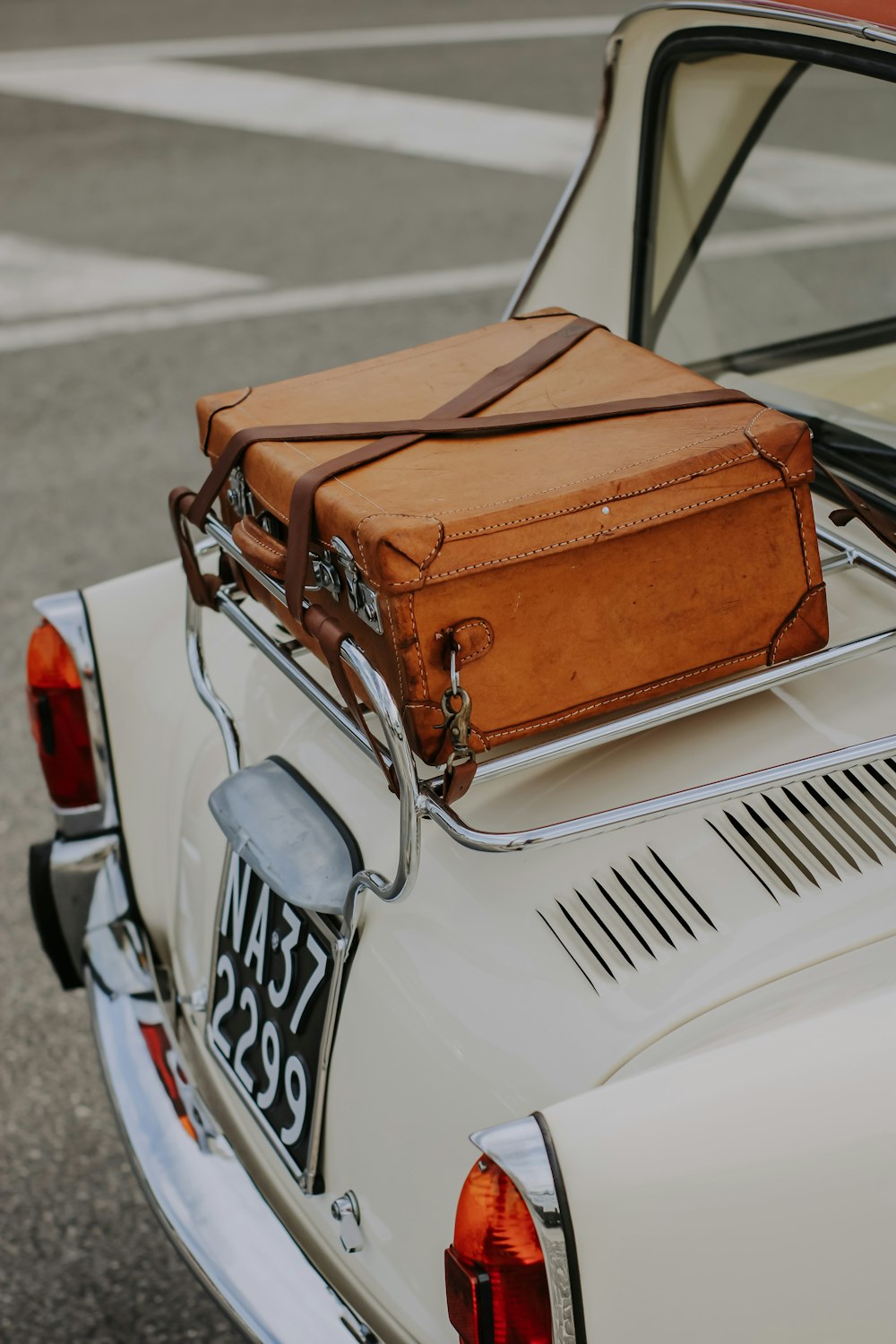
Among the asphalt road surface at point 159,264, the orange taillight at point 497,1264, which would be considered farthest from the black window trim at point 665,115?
the asphalt road surface at point 159,264

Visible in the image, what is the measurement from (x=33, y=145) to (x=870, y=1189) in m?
9.37

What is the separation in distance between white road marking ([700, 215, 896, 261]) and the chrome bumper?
1666 millimetres

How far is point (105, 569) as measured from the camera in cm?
492

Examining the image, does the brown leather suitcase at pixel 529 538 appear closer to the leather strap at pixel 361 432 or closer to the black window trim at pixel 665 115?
the leather strap at pixel 361 432

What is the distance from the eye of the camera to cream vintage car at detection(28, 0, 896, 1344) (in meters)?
1.33

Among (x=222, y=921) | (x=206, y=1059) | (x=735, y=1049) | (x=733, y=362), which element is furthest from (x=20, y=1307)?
(x=733, y=362)

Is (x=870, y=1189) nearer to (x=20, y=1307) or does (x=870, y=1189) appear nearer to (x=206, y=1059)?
(x=206, y=1059)

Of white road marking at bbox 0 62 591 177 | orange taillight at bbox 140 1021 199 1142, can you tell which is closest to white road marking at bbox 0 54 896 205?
white road marking at bbox 0 62 591 177

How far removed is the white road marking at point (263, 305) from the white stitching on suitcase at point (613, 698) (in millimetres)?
5417

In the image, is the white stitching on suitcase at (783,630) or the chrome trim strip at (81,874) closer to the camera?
the white stitching on suitcase at (783,630)

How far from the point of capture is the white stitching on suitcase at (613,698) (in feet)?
5.41

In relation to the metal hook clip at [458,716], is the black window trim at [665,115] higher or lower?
higher

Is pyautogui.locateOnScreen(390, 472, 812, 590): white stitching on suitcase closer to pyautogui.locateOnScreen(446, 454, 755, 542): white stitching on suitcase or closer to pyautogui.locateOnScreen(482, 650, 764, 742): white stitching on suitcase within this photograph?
pyautogui.locateOnScreen(446, 454, 755, 542): white stitching on suitcase

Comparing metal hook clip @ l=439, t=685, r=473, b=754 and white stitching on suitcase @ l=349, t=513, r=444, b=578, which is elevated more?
white stitching on suitcase @ l=349, t=513, r=444, b=578
